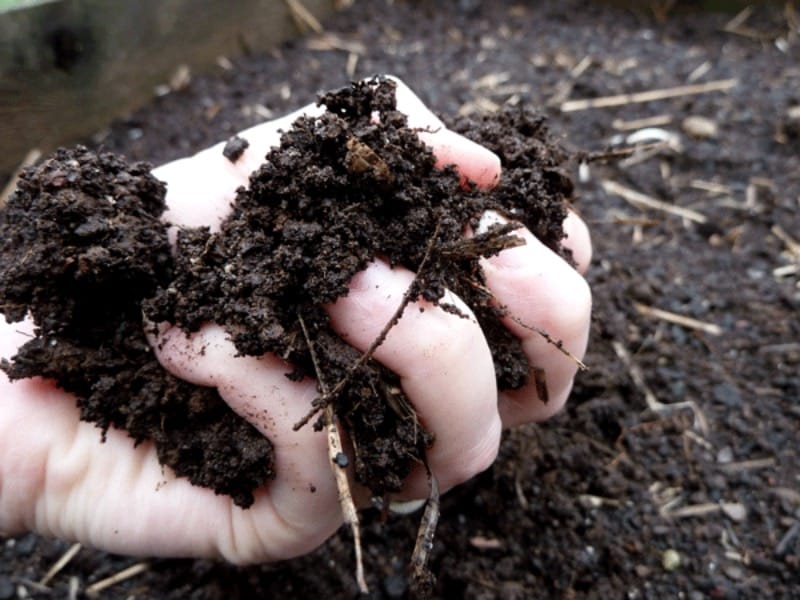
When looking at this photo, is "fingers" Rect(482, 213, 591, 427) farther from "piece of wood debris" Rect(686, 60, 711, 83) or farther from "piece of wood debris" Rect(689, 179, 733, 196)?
"piece of wood debris" Rect(686, 60, 711, 83)

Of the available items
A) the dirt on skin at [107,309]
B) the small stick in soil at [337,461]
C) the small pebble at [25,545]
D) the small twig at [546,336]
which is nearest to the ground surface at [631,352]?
the small pebble at [25,545]

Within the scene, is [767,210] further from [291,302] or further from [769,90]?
[291,302]

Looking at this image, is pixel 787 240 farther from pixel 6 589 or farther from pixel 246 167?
pixel 6 589

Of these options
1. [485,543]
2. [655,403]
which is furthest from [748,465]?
[485,543]

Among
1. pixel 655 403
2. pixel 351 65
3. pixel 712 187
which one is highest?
pixel 351 65

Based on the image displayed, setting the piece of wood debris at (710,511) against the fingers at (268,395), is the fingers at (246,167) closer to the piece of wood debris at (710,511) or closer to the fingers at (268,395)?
the fingers at (268,395)

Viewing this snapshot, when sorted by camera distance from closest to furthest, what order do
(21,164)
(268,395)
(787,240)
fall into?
(268,395) → (787,240) → (21,164)

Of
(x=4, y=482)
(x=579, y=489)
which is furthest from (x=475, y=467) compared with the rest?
(x=4, y=482)
